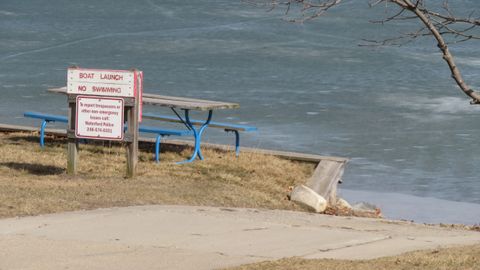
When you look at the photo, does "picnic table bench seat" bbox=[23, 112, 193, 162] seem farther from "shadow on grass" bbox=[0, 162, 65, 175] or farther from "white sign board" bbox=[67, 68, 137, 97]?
"white sign board" bbox=[67, 68, 137, 97]

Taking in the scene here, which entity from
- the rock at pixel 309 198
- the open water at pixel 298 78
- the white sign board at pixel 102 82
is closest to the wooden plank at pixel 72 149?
the white sign board at pixel 102 82

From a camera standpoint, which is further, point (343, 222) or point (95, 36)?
point (95, 36)

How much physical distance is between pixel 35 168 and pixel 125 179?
1.28 metres

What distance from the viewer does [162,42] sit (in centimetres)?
3134

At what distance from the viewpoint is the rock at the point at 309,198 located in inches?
522

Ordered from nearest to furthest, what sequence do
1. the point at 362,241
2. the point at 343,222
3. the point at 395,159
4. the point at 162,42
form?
1. the point at 362,241
2. the point at 343,222
3. the point at 395,159
4. the point at 162,42

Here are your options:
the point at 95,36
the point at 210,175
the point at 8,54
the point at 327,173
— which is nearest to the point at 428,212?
the point at 327,173

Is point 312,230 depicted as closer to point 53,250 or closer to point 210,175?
point 53,250

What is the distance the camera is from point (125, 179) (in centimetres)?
1297

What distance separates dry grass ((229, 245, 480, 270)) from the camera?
827 cm

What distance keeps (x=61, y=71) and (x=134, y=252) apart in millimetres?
17919

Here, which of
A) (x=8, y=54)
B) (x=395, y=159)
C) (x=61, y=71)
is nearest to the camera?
(x=395, y=159)

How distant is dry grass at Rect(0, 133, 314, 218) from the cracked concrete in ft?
1.94

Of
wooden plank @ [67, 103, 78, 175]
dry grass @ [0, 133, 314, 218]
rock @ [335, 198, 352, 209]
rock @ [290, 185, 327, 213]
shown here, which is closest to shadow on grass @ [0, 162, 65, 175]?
dry grass @ [0, 133, 314, 218]
